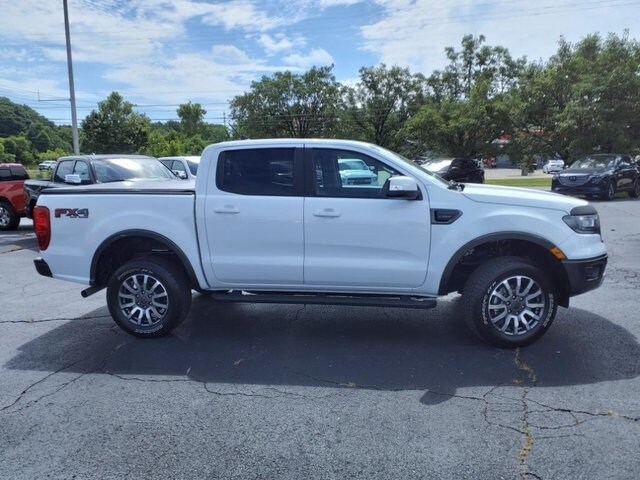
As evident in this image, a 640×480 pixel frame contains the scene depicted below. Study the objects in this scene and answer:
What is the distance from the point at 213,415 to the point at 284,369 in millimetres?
878

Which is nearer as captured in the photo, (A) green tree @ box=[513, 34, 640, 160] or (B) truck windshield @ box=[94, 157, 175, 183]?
(B) truck windshield @ box=[94, 157, 175, 183]

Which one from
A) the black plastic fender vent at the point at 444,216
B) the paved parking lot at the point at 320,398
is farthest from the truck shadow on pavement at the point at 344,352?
the black plastic fender vent at the point at 444,216

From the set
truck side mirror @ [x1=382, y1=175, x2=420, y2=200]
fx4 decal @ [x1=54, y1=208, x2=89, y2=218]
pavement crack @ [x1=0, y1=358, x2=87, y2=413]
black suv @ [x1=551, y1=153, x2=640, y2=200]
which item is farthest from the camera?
black suv @ [x1=551, y1=153, x2=640, y2=200]

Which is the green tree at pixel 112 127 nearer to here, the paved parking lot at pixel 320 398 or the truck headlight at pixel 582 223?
the paved parking lot at pixel 320 398

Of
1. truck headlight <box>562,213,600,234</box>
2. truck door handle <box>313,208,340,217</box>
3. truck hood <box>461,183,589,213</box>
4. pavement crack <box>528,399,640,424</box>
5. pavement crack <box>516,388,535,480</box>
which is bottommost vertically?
pavement crack <box>516,388,535,480</box>

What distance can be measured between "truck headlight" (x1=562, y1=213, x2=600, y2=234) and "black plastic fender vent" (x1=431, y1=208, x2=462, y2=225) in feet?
3.09

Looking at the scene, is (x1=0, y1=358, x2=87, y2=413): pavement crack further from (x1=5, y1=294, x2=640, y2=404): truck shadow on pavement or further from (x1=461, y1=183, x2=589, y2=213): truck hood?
(x1=461, y1=183, x2=589, y2=213): truck hood

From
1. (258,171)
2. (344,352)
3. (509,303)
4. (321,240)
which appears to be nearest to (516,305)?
(509,303)

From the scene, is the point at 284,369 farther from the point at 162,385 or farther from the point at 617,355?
the point at 617,355

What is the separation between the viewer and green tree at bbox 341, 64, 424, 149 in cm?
4138

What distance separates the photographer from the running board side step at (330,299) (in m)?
4.52

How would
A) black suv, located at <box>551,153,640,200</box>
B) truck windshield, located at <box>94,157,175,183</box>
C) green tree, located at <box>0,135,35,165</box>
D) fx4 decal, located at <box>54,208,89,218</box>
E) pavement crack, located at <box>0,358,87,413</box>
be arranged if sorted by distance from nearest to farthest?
pavement crack, located at <box>0,358,87,413</box>, fx4 decal, located at <box>54,208,89,218</box>, truck windshield, located at <box>94,157,175,183</box>, black suv, located at <box>551,153,640,200</box>, green tree, located at <box>0,135,35,165</box>

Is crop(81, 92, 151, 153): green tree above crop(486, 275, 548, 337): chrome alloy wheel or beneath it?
above

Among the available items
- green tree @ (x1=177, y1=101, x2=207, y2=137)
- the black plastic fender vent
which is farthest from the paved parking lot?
green tree @ (x1=177, y1=101, x2=207, y2=137)
